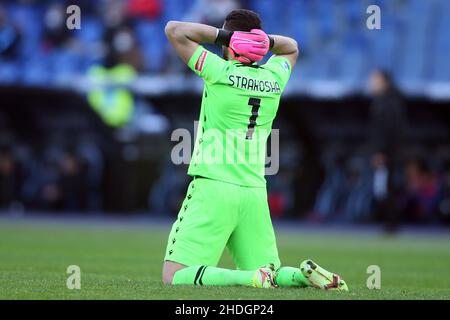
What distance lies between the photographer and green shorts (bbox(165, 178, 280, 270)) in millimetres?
8070

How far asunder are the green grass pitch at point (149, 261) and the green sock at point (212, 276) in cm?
18

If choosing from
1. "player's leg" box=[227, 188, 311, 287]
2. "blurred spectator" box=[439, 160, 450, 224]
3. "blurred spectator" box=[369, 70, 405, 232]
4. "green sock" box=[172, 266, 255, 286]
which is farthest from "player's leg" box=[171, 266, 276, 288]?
"blurred spectator" box=[439, 160, 450, 224]

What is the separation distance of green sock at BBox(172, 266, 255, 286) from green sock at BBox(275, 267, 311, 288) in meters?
0.22

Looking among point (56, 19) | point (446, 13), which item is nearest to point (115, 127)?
point (56, 19)

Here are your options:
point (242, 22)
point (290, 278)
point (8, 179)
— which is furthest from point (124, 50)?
point (290, 278)

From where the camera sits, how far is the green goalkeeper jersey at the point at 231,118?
8.17 metres

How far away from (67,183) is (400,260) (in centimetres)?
1367

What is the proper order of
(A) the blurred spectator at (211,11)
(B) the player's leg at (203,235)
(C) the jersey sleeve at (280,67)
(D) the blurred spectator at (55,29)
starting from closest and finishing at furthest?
(B) the player's leg at (203,235), (C) the jersey sleeve at (280,67), (A) the blurred spectator at (211,11), (D) the blurred spectator at (55,29)

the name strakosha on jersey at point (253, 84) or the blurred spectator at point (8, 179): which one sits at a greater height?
the name strakosha on jersey at point (253, 84)

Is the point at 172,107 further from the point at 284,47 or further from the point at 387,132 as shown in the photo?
the point at 284,47

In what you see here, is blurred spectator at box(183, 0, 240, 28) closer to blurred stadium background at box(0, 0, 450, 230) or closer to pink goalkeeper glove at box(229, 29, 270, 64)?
blurred stadium background at box(0, 0, 450, 230)

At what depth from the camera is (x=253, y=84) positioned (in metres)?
8.24

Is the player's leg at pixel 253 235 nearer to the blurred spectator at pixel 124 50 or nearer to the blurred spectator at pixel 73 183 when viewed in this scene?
the blurred spectator at pixel 124 50

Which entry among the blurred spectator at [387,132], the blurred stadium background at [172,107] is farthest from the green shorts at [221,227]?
the blurred stadium background at [172,107]
